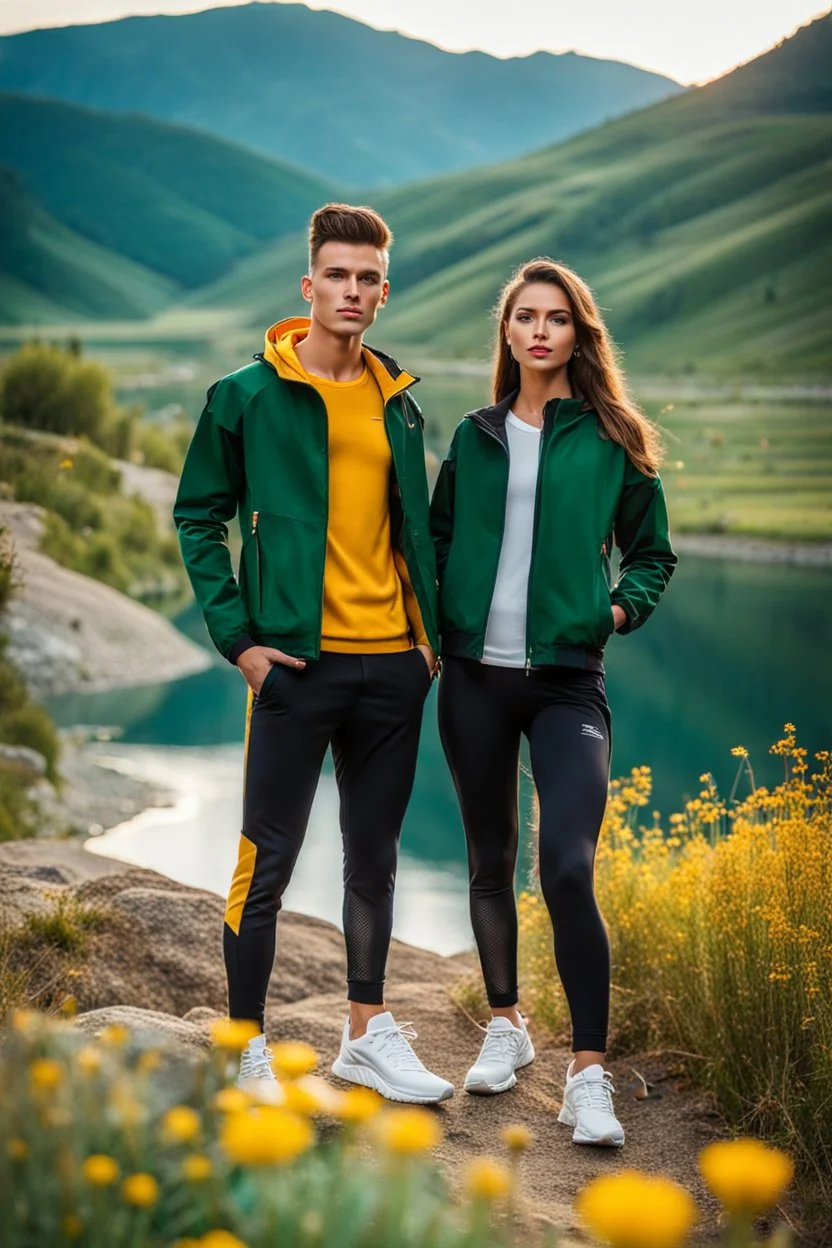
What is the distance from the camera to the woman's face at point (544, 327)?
3.76m

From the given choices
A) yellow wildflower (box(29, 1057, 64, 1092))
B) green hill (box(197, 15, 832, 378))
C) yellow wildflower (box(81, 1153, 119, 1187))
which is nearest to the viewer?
yellow wildflower (box(81, 1153, 119, 1187))

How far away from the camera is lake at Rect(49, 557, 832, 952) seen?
1138 cm

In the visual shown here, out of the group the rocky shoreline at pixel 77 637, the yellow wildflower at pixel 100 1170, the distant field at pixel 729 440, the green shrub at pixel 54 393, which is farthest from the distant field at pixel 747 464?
the yellow wildflower at pixel 100 1170

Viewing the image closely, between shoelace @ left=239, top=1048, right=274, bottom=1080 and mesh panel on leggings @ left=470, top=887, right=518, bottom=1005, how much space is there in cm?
72

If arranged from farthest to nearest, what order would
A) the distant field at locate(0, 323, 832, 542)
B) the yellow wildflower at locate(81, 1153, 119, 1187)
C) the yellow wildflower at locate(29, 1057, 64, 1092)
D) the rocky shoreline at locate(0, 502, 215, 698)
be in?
the distant field at locate(0, 323, 832, 542)
the rocky shoreline at locate(0, 502, 215, 698)
the yellow wildflower at locate(29, 1057, 64, 1092)
the yellow wildflower at locate(81, 1153, 119, 1187)

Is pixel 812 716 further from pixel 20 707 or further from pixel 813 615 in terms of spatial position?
pixel 20 707

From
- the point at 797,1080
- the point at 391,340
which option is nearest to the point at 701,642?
the point at 797,1080

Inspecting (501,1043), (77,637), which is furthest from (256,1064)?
(77,637)

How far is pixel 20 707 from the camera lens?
12586 mm

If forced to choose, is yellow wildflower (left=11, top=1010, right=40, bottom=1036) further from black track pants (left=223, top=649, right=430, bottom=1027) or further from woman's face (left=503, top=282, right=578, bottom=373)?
woman's face (left=503, top=282, right=578, bottom=373)

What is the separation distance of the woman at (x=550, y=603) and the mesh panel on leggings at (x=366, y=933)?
1.03ft

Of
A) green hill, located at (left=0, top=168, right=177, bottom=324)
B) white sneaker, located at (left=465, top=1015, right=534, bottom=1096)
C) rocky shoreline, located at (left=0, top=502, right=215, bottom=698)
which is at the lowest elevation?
rocky shoreline, located at (left=0, top=502, right=215, bottom=698)

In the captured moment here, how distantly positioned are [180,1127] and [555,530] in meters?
2.28

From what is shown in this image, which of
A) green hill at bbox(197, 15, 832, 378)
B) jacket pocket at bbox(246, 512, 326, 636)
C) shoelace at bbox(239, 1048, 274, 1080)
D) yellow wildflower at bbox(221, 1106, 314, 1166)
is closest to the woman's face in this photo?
jacket pocket at bbox(246, 512, 326, 636)
